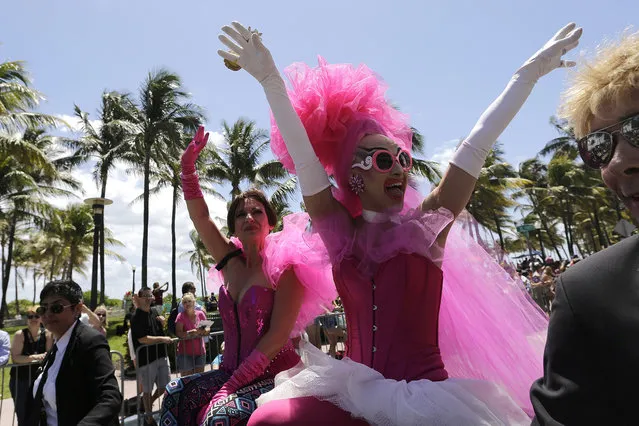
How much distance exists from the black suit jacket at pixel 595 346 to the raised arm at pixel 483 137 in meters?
0.94

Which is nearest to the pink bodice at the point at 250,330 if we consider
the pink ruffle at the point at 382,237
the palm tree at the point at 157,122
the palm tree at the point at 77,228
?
the pink ruffle at the point at 382,237

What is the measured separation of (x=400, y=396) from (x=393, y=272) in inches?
17.3

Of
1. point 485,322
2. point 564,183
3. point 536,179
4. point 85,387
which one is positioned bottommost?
point 85,387

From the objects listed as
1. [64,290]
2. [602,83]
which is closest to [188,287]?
[64,290]

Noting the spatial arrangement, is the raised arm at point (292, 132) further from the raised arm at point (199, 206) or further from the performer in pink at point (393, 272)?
the raised arm at point (199, 206)

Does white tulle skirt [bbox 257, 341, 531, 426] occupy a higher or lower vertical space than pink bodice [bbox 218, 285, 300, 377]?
lower

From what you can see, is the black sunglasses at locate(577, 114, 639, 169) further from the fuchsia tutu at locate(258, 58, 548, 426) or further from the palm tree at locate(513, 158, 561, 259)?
the palm tree at locate(513, 158, 561, 259)

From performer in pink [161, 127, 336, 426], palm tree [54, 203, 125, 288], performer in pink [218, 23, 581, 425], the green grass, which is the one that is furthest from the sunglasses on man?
palm tree [54, 203, 125, 288]

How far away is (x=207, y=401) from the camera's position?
2.13 meters

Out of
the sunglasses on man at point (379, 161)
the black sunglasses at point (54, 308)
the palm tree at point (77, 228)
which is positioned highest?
the palm tree at point (77, 228)

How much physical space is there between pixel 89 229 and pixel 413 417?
3988 centimetres

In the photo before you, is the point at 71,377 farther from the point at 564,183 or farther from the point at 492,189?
the point at 564,183

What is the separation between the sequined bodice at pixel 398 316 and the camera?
153 cm

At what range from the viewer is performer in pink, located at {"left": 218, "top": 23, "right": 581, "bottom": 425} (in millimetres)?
1379
